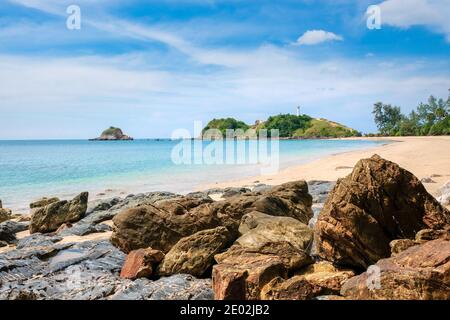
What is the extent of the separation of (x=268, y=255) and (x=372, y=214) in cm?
181

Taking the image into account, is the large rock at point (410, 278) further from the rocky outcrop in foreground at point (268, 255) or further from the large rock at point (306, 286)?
the large rock at point (306, 286)

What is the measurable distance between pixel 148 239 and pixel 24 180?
29.9 metres

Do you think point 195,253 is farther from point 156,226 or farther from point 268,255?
point 156,226

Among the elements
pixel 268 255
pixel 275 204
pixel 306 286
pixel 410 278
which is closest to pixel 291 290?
pixel 306 286

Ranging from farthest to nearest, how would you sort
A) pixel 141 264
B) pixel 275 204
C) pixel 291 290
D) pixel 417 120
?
pixel 417 120 → pixel 275 204 → pixel 141 264 → pixel 291 290

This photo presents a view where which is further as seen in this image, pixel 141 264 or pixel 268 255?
pixel 141 264

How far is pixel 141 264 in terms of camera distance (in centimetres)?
691

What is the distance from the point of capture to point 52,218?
13.7 meters

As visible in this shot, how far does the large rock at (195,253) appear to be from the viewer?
683 centimetres

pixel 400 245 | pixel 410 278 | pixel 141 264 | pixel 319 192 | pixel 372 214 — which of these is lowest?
pixel 319 192

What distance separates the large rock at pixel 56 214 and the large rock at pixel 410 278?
36.3ft

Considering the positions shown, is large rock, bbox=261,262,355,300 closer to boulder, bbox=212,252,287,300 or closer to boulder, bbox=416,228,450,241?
boulder, bbox=212,252,287,300

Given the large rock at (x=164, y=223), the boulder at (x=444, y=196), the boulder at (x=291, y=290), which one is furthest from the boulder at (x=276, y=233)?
the boulder at (x=444, y=196)
